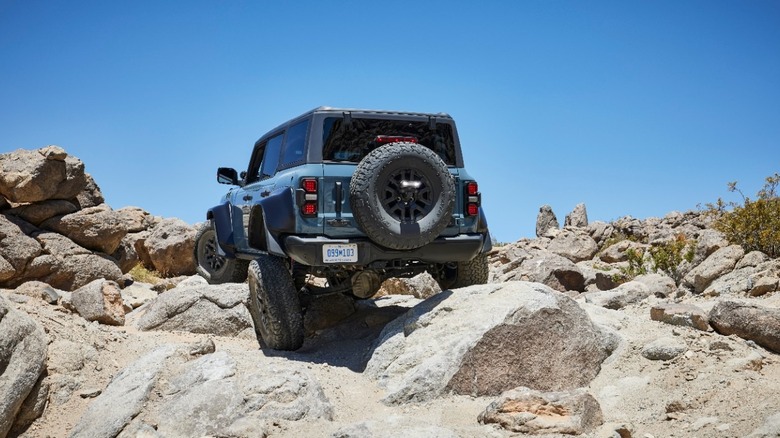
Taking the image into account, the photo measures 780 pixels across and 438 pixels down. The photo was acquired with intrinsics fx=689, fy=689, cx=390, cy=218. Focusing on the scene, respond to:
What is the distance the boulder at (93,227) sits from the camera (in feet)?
45.8

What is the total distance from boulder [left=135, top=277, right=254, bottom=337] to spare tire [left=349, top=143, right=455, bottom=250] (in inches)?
104

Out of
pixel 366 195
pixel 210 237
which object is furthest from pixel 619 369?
pixel 210 237

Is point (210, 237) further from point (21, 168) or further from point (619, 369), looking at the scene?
point (619, 369)

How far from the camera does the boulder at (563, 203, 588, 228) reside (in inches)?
1316

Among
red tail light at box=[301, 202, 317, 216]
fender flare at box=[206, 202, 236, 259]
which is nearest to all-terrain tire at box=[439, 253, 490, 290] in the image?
red tail light at box=[301, 202, 317, 216]

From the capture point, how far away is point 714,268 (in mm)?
10977

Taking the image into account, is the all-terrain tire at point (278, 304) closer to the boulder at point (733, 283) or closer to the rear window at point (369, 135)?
the rear window at point (369, 135)

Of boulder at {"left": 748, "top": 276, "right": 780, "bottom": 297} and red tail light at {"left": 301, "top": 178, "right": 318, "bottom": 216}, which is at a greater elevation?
red tail light at {"left": 301, "top": 178, "right": 318, "bottom": 216}

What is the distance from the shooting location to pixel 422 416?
18.4ft

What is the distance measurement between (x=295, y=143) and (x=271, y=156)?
915 mm

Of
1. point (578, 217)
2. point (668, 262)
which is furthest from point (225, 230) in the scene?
point (578, 217)

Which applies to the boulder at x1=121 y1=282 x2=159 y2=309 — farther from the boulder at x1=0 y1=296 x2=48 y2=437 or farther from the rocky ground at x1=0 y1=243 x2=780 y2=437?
the boulder at x1=0 y1=296 x2=48 y2=437

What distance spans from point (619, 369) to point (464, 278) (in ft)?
7.35

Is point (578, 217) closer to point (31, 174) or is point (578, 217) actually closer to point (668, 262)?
point (668, 262)
